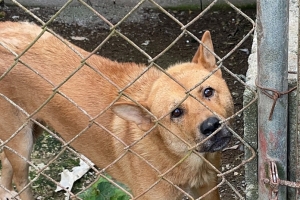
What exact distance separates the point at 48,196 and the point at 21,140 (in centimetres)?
68

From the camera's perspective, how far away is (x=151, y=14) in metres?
7.28

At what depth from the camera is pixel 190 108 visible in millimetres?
3215

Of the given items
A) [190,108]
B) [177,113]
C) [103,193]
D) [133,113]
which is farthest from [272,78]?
[103,193]

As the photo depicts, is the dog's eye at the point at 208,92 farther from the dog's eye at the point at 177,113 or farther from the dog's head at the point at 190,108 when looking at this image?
the dog's eye at the point at 177,113

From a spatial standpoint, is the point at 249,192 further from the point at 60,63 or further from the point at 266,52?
the point at 60,63

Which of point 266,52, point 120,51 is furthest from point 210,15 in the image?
point 266,52

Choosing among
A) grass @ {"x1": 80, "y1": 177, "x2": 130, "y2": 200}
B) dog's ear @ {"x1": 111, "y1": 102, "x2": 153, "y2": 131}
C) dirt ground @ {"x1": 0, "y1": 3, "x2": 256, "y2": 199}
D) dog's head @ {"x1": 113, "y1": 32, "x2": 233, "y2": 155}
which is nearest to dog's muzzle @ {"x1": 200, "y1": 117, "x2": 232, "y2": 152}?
dog's head @ {"x1": 113, "y1": 32, "x2": 233, "y2": 155}

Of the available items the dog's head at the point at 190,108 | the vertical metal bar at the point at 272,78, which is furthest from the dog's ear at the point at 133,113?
the vertical metal bar at the point at 272,78

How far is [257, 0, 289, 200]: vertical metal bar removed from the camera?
83.1 inches

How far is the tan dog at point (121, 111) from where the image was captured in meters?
3.37

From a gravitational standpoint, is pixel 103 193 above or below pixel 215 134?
below

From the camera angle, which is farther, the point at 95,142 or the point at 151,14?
the point at 151,14

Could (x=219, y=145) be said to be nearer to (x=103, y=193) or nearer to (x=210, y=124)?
(x=210, y=124)

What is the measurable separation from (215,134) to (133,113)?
57 cm
